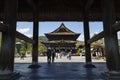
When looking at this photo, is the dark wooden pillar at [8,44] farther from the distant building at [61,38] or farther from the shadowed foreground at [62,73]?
the distant building at [61,38]

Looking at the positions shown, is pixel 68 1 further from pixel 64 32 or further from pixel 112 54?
pixel 64 32

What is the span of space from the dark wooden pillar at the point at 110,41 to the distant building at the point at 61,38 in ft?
103

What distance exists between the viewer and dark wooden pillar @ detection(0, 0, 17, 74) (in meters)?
6.85

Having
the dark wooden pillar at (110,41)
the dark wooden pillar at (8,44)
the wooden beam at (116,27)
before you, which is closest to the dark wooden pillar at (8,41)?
the dark wooden pillar at (8,44)

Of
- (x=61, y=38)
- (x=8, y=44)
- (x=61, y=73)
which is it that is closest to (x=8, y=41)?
(x=8, y=44)

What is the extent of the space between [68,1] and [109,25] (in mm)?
8146

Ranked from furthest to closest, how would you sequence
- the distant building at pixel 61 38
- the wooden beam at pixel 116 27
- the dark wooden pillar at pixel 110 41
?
the distant building at pixel 61 38 < the dark wooden pillar at pixel 110 41 < the wooden beam at pixel 116 27

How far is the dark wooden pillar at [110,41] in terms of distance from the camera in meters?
6.64

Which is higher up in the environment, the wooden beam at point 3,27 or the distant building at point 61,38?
the distant building at point 61,38

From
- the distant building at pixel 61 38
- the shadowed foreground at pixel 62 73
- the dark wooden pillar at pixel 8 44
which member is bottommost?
the shadowed foreground at pixel 62 73

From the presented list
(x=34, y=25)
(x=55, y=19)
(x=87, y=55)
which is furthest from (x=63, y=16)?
(x=87, y=55)

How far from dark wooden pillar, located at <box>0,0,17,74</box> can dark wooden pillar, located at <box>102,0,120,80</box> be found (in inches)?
158

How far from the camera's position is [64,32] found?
39.8 m

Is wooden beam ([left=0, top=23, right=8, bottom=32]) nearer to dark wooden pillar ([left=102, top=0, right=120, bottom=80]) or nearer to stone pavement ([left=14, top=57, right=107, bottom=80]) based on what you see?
stone pavement ([left=14, top=57, right=107, bottom=80])
